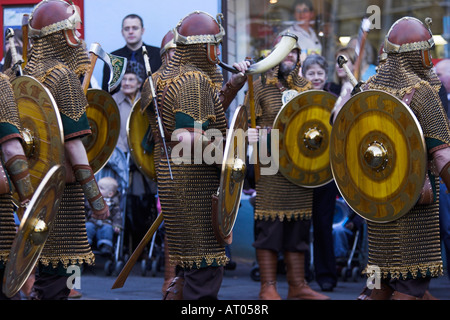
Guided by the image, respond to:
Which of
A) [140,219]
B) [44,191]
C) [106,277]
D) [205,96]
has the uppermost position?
[205,96]

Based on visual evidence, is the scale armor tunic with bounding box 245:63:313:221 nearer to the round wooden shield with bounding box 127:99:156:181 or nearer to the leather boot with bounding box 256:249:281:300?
the leather boot with bounding box 256:249:281:300

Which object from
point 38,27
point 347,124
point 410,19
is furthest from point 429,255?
point 38,27

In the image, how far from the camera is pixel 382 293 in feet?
18.2

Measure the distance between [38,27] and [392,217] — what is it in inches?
98.9

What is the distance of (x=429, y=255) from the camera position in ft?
17.5

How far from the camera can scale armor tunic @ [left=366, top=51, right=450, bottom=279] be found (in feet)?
17.0

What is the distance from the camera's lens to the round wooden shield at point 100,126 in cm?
637

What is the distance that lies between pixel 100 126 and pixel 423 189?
2.47m

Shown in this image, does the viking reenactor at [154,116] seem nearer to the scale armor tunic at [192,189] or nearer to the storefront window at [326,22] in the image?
the scale armor tunic at [192,189]

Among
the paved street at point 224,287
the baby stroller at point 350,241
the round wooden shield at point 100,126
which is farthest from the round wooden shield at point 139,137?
the baby stroller at point 350,241

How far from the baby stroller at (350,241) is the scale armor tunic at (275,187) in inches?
49.3

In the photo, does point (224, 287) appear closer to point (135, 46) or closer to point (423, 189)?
point (135, 46)

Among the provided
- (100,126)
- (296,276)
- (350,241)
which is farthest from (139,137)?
(350,241)
